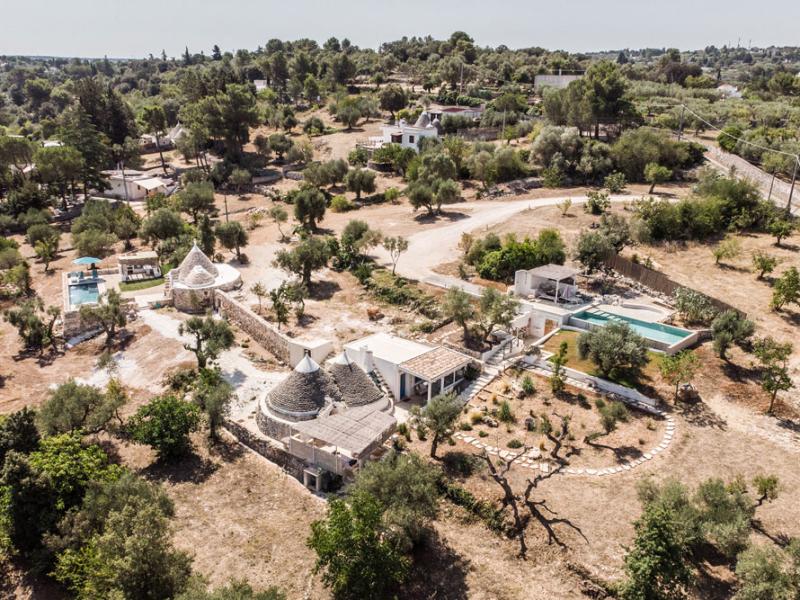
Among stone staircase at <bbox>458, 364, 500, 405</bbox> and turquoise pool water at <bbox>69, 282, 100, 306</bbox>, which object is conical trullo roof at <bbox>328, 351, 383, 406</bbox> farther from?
turquoise pool water at <bbox>69, 282, 100, 306</bbox>

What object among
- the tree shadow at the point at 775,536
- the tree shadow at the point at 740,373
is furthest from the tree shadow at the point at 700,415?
the tree shadow at the point at 775,536

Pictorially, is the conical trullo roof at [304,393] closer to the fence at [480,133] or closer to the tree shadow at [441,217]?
the tree shadow at [441,217]

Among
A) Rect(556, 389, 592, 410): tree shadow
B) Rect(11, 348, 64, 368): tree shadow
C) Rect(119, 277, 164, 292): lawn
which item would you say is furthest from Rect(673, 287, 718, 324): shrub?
Rect(11, 348, 64, 368): tree shadow

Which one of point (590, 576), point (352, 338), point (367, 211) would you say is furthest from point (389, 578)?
point (367, 211)

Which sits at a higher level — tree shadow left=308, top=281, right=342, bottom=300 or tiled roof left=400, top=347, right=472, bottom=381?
tiled roof left=400, top=347, right=472, bottom=381

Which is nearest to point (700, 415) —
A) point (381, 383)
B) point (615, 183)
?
point (381, 383)

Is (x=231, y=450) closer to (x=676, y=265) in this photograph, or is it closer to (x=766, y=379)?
(x=766, y=379)
